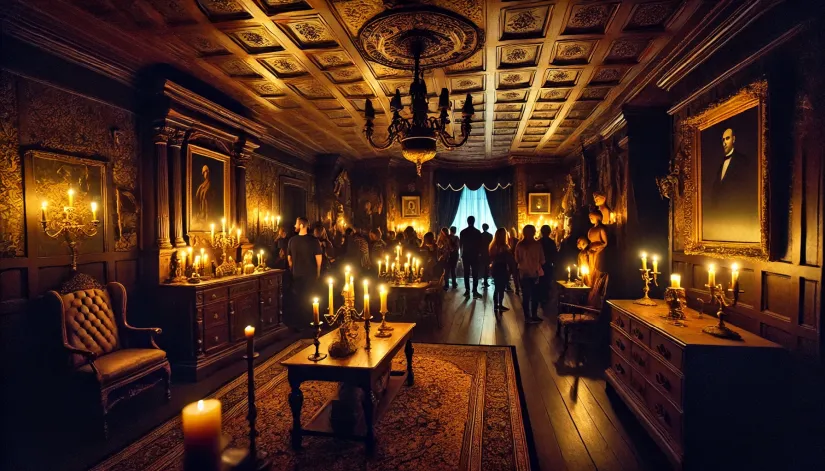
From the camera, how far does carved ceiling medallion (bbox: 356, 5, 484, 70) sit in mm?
3289

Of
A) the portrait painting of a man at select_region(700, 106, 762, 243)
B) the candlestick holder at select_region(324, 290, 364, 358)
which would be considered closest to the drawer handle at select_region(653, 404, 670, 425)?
the portrait painting of a man at select_region(700, 106, 762, 243)

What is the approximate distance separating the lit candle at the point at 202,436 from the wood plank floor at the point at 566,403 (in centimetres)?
236

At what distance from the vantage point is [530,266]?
6.89m

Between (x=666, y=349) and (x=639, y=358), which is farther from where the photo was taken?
(x=639, y=358)

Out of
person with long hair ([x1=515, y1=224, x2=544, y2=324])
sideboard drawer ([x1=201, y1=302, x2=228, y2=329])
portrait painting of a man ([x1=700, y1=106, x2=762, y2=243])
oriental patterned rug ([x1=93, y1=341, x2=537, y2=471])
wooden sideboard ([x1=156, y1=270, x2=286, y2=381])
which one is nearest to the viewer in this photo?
oriental patterned rug ([x1=93, y1=341, x2=537, y2=471])

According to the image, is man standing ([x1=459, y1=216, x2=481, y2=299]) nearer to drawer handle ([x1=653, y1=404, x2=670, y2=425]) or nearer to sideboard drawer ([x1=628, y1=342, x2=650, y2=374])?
sideboard drawer ([x1=628, y1=342, x2=650, y2=374])

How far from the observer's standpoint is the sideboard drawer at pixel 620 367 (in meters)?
3.56

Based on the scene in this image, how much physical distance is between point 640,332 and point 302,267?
522 centimetres

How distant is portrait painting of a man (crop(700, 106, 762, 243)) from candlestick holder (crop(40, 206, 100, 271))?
241 inches

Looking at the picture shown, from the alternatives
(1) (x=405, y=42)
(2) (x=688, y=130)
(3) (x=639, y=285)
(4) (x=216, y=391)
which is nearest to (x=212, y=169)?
(4) (x=216, y=391)

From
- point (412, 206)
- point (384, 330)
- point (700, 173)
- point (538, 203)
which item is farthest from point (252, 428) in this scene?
point (538, 203)

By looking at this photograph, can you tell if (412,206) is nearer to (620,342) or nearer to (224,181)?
(224,181)

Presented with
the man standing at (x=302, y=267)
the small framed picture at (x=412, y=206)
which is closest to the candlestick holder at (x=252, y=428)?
the man standing at (x=302, y=267)

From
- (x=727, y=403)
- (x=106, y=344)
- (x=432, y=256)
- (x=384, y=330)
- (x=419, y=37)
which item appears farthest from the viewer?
(x=432, y=256)
